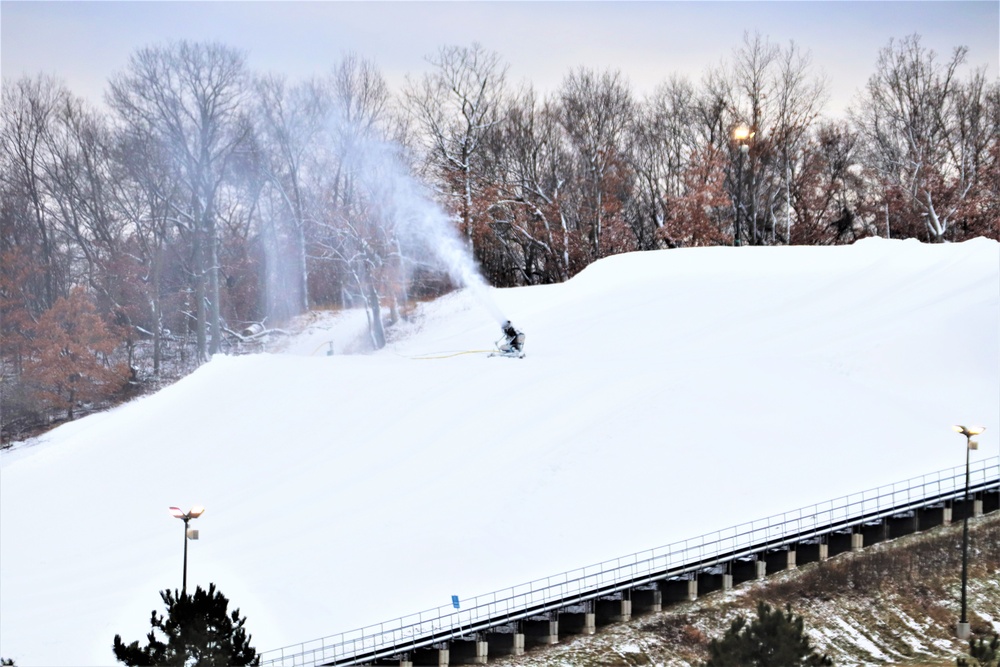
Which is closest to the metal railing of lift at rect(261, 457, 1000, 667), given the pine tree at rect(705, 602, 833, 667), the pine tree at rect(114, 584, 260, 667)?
the pine tree at rect(114, 584, 260, 667)

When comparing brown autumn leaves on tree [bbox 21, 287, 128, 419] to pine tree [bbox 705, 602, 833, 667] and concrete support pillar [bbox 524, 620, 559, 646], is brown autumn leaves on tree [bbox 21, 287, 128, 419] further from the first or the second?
pine tree [bbox 705, 602, 833, 667]

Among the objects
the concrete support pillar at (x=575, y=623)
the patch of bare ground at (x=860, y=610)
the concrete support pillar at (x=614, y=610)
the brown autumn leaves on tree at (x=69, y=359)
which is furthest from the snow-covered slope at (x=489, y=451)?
the brown autumn leaves on tree at (x=69, y=359)

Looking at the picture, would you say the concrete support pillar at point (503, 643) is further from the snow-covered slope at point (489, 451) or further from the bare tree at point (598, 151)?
the bare tree at point (598, 151)

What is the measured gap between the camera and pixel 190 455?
44.0m

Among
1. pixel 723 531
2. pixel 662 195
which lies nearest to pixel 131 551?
pixel 723 531

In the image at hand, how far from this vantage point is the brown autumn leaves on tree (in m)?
64.7

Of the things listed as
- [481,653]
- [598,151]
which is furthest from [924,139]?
[481,653]

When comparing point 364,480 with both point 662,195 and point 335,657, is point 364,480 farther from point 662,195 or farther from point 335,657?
point 662,195

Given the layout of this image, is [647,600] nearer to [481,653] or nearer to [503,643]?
[503,643]

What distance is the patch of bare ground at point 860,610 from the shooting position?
1164 inches

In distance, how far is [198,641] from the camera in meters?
23.1

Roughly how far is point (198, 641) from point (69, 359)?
45.1m

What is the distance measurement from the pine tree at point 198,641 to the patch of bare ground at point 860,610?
7.65 m

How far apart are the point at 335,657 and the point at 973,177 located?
185ft
